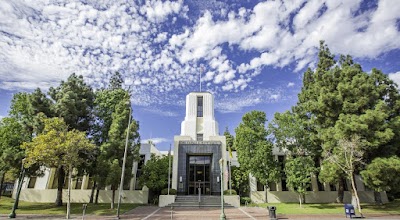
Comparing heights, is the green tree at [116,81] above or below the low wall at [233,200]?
above

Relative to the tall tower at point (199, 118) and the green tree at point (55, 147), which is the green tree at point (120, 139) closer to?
the green tree at point (55, 147)

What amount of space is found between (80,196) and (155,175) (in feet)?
37.6

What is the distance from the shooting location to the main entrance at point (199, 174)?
1158 inches

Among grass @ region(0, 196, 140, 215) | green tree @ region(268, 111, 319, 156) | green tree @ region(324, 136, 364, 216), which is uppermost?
green tree @ region(268, 111, 319, 156)

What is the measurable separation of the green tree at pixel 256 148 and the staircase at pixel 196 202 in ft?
18.5

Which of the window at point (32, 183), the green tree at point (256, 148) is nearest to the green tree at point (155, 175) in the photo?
the green tree at point (256, 148)

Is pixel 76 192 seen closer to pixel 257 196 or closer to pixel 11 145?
pixel 11 145

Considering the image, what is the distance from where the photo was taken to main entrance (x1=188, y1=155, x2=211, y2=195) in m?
29.4

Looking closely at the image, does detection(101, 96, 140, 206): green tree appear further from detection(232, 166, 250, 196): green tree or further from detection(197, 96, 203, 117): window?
detection(197, 96, 203, 117): window

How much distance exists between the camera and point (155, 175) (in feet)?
89.7

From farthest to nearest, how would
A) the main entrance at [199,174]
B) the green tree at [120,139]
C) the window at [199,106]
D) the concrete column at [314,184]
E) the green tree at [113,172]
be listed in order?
the window at [199,106], the concrete column at [314,184], the main entrance at [199,174], the green tree at [120,139], the green tree at [113,172]

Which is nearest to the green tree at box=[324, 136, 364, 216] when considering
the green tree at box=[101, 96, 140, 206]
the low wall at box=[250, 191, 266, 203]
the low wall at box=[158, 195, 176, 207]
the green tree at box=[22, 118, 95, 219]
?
the low wall at box=[250, 191, 266, 203]

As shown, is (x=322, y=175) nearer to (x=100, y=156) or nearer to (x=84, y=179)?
(x=100, y=156)

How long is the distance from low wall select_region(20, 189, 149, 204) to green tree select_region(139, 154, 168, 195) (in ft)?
10.4
